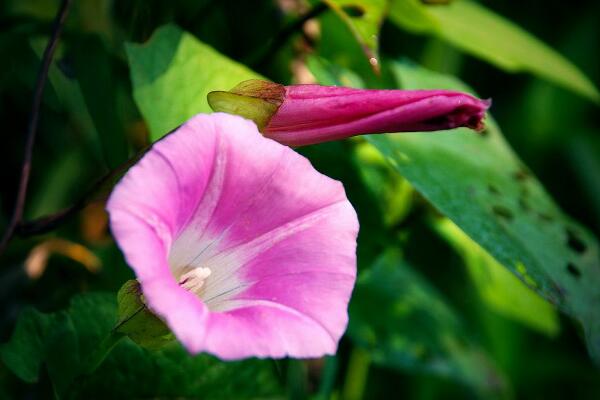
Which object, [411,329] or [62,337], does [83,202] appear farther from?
[411,329]

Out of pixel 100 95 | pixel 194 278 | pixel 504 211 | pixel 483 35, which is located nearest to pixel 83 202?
pixel 194 278

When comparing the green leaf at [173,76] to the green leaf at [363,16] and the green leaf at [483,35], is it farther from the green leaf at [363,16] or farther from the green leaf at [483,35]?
the green leaf at [483,35]

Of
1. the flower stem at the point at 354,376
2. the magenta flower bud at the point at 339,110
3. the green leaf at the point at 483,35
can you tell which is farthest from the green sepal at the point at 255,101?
the flower stem at the point at 354,376

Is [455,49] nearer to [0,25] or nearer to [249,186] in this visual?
[0,25]

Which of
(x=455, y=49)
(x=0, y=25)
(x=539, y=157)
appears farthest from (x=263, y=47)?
(x=539, y=157)

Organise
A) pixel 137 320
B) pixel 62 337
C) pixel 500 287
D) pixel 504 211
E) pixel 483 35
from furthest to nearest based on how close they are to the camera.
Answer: pixel 500 287 < pixel 483 35 < pixel 504 211 < pixel 62 337 < pixel 137 320

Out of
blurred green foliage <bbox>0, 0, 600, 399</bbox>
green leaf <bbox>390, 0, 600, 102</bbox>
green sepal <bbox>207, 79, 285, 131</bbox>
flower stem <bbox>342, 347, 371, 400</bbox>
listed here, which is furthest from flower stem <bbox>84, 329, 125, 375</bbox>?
flower stem <bbox>342, 347, 371, 400</bbox>
